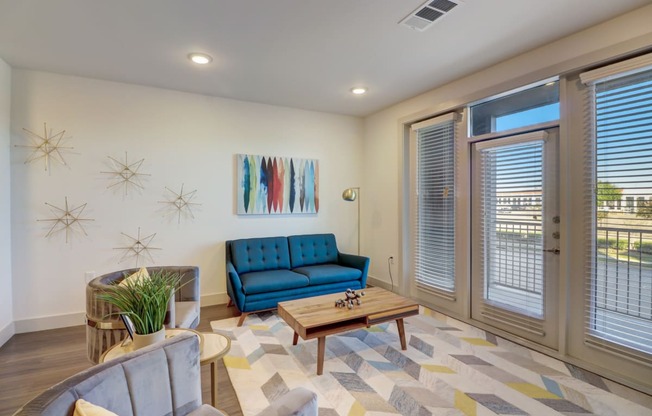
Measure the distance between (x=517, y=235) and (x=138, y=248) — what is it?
13.5 ft

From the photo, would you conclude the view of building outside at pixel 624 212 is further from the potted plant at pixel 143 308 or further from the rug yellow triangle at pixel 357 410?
the potted plant at pixel 143 308

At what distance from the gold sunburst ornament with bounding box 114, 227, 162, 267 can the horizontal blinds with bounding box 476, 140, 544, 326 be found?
3797 mm

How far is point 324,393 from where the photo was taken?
213cm

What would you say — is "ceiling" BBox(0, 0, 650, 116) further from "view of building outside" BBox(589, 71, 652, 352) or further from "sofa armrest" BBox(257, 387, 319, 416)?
"sofa armrest" BBox(257, 387, 319, 416)

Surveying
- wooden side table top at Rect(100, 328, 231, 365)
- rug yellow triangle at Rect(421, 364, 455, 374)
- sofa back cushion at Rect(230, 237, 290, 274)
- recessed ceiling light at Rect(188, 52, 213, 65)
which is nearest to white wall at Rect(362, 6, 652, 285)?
sofa back cushion at Rect(230, 237, 290, 274)

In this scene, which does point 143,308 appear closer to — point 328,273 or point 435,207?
point 328,273

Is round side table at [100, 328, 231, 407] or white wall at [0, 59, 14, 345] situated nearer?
round side table at [100, 328, 231, 407]

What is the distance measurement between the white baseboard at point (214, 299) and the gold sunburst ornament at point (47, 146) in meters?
2.14

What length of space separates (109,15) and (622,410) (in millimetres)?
4414

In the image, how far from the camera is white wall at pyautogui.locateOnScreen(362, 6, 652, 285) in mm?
2242

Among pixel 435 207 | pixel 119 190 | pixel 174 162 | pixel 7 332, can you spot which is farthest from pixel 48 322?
pixel 435 207

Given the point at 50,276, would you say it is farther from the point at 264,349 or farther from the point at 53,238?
the point at 264,349

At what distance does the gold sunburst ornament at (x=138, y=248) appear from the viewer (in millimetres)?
3486

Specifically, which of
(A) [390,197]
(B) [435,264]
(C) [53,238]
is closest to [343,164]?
(A) [390,197]
